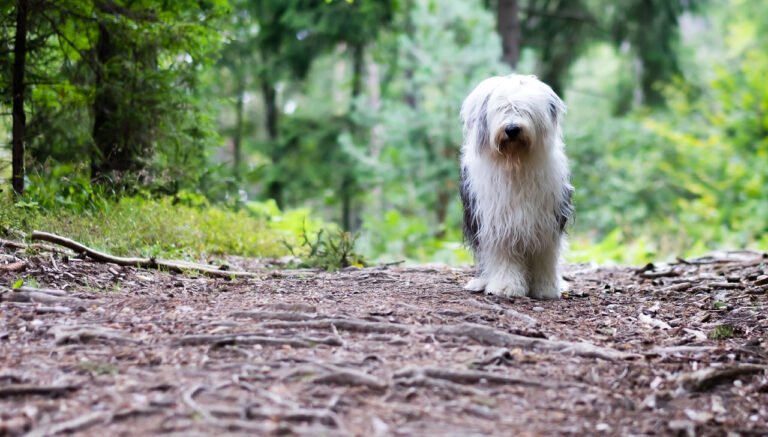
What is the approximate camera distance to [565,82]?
17.7m

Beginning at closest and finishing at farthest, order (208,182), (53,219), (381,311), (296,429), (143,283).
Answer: (296,429) → (381,311) → (143,283) → (53,219) → (208,182)

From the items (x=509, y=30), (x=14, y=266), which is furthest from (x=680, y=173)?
(x=14, y=266)

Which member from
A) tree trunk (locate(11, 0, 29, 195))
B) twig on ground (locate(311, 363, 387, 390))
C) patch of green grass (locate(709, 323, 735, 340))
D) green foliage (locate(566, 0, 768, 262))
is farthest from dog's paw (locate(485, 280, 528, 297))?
green foliage (locate(566, 0, 768, 262))

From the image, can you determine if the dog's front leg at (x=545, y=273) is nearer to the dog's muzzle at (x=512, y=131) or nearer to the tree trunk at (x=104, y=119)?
the dog's muzzle at (x=512, y=131)

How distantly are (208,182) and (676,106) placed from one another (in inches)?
471

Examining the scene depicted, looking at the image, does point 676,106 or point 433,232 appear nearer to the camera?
point 433,232

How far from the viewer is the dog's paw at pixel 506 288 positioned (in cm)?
551

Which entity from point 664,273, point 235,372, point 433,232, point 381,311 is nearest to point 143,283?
point 381,311

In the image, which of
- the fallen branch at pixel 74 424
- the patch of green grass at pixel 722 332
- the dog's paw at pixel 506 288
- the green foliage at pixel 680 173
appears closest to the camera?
the fallen branch at pixel 74 424

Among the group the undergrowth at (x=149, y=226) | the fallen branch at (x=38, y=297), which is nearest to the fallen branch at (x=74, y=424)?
the fallen branch at (x=38, y=297)

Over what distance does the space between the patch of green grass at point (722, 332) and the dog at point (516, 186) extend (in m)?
1.43

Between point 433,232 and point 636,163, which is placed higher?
point 636,163

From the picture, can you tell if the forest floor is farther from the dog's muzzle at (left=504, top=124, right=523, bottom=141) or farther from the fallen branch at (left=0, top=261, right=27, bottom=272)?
the dog's muzzle at (left=504, top=124, right=523, bottom=141)

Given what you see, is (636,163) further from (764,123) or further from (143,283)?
(143,283)
